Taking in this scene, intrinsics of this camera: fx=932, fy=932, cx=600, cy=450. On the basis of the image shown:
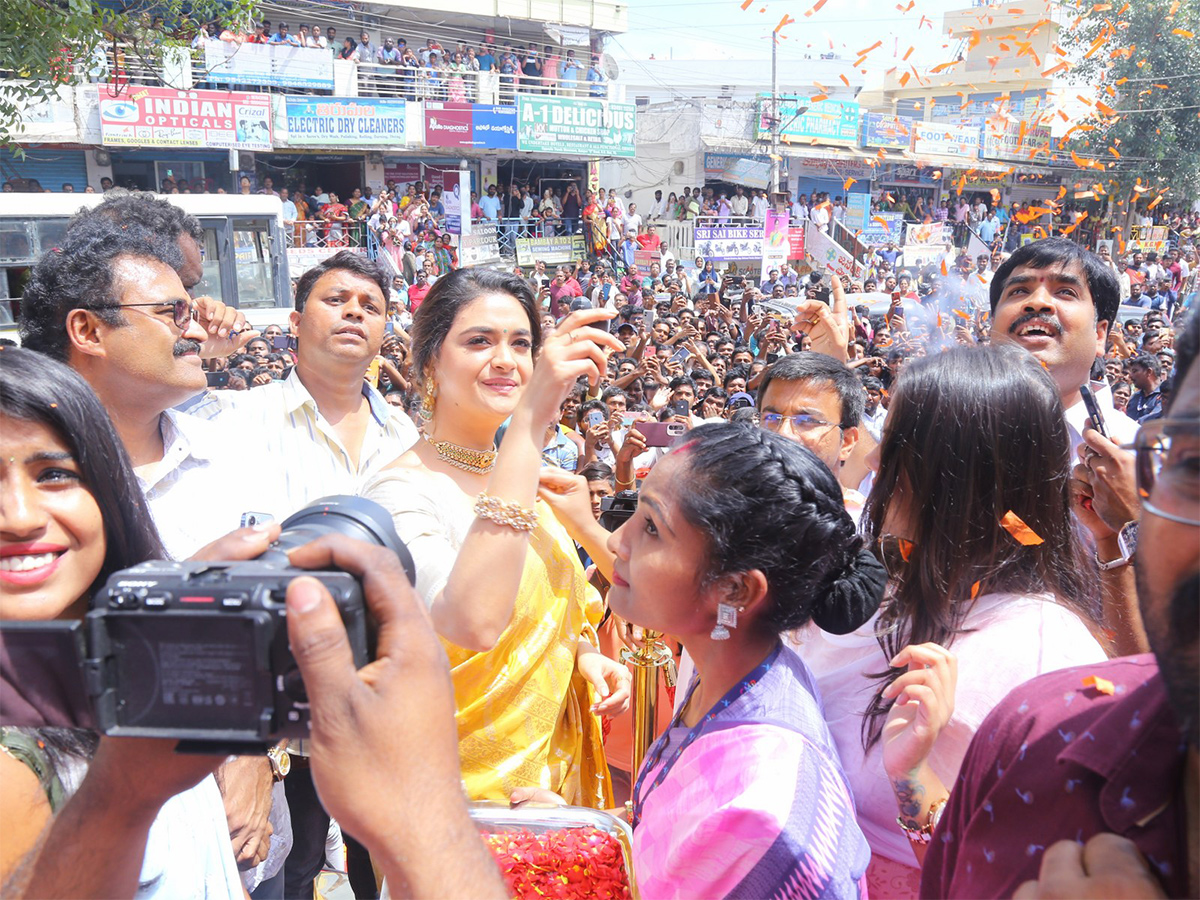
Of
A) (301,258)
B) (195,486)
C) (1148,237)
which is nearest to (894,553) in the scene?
(195,486)

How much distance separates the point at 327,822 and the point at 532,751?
33.9 inches

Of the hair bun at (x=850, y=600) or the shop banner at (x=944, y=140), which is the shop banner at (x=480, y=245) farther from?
the hair bun at (x=850, y=600)

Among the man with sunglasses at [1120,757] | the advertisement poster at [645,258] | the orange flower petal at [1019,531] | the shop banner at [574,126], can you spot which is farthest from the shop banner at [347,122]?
the man with sunglasses at [1120,757]

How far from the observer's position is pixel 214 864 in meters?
1.43

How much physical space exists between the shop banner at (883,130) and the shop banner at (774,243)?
6.95 m

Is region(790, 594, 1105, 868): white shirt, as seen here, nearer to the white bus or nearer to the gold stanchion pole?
the gold stanchion pole

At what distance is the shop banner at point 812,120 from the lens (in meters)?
22.7

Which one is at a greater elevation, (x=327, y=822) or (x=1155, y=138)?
(x=1155, y=138)

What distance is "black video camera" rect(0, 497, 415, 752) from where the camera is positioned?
0.86 meters

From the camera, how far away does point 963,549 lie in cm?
166

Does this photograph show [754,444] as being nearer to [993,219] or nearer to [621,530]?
[621,530]

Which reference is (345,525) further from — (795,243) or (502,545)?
(795,243)

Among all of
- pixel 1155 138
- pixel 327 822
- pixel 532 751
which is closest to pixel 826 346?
pixel 532 751

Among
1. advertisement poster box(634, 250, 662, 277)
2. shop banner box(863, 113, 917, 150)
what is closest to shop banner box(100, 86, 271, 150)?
advertisement poster box(634, 250, 662, 277)
